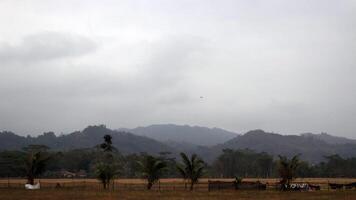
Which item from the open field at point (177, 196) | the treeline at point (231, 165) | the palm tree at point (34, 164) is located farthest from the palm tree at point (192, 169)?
the treeline at point (231, 165)

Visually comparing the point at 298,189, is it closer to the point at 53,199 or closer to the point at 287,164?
the point at 287,164

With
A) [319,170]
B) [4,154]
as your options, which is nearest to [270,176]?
[319,170]

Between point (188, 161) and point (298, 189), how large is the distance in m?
11.8

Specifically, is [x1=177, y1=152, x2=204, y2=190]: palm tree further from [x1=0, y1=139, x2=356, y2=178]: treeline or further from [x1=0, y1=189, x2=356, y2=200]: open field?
[x1=0, y1=139, x2=356, y2=178]: treeline

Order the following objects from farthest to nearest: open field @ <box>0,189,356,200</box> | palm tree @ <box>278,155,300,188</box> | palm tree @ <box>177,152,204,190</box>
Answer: palm tree @ <box>177,152,204,190</box> < palm tree @ <box>278,155,300,188</box> < open field @ <box>0,189,356,200</box>

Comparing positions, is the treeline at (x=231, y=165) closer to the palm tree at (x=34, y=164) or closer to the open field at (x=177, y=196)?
the palm tree at (x=34, y=164)

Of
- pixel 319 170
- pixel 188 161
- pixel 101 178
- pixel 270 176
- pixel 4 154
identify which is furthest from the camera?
pixel 270 176

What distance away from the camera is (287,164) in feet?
167

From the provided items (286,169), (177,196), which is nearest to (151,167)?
(177,196)

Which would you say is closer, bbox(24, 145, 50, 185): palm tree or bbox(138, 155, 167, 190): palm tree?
bbox(138, 155, 167, 190): palm tree

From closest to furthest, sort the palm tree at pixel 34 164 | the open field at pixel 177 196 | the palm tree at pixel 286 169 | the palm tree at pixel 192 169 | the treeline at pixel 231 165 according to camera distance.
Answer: the open field at pixel 177 196 < the palm tree at pixel 286 169 < the palm tree at pixel 192 169 < the palm tree at pixel 34 164 < the treeline at pixel 231 165

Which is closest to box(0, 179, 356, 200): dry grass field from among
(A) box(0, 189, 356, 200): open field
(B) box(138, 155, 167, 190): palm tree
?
(A) box(0, 189, 356, 200): open field

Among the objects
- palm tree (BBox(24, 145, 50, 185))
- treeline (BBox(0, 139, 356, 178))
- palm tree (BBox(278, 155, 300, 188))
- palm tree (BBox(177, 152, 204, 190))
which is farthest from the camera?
treeline (BBox(0, 139, 356, 178))

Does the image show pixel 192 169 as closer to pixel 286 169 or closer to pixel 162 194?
pixel 162 194
